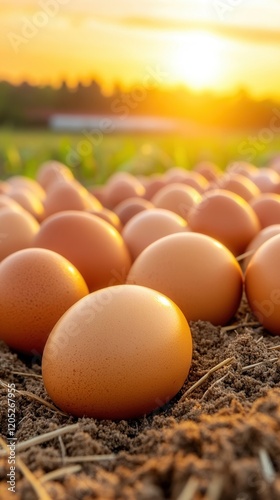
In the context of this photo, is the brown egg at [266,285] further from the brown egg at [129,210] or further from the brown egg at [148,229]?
the brown egg at [129,210]

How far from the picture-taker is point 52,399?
154 cm

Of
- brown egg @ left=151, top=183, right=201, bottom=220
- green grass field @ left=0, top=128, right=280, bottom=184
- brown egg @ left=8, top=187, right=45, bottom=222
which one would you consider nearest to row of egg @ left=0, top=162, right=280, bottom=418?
brown egg @ left=151, top=183, right=201, bottom=220

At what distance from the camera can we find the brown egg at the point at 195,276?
1.86 meters

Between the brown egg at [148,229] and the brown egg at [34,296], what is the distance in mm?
552

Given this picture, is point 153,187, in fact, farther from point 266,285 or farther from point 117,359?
point 117,359

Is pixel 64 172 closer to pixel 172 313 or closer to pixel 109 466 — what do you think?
pixel 172 313

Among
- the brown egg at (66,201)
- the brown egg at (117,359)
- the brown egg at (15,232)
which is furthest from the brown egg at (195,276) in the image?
the brown egg at (66,201)

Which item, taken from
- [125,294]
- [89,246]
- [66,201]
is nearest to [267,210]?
[89,246]

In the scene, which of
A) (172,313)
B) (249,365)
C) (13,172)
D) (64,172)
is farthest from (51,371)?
(13,172)

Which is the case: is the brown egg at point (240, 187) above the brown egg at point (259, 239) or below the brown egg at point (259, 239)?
below

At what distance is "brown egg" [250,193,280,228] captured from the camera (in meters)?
2.74

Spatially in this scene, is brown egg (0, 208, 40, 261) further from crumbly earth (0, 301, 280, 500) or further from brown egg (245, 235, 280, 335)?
brown egg (245, 235, 280, 335)

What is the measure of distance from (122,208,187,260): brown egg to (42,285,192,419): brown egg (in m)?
0.91

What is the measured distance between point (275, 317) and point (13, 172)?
184 inches
